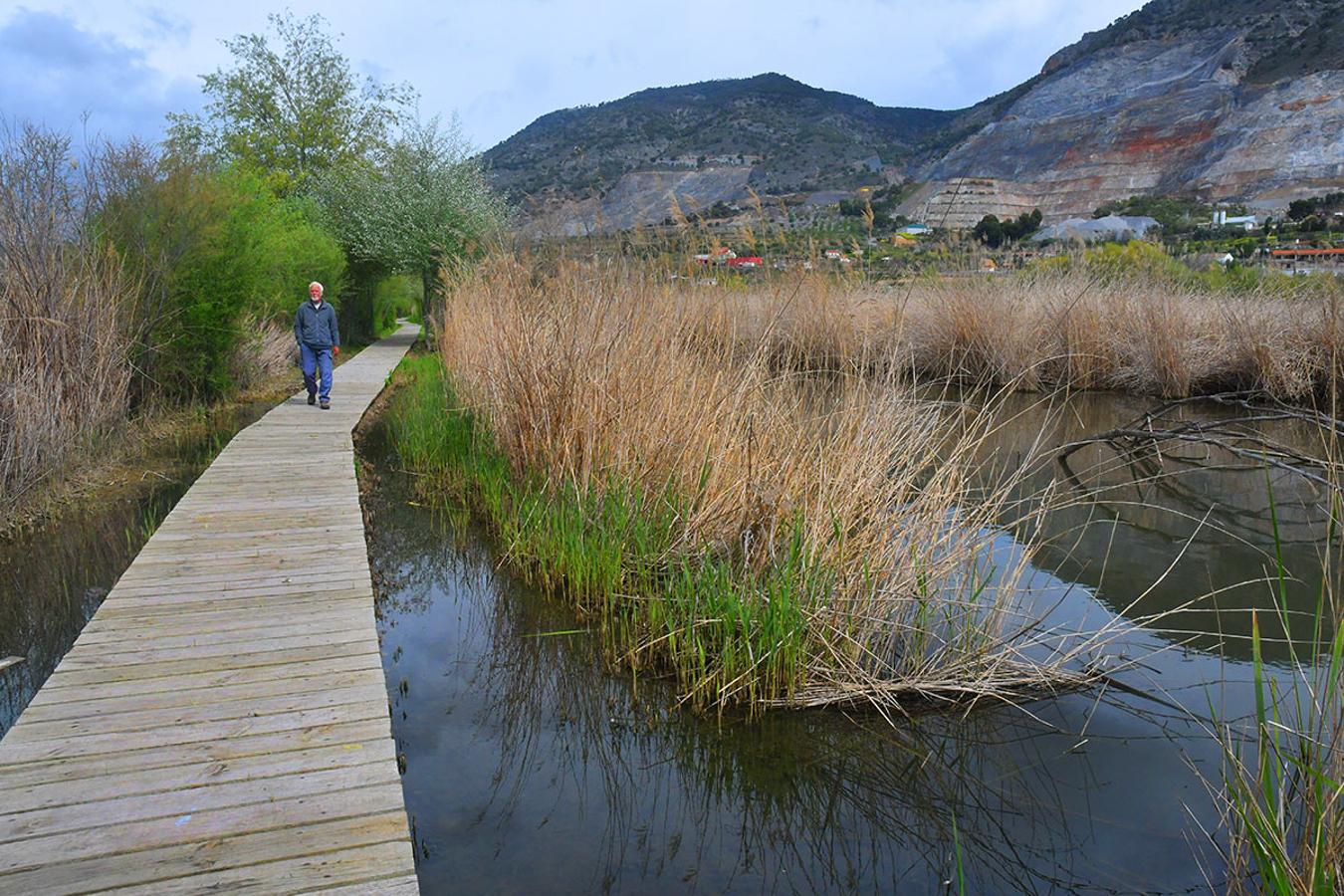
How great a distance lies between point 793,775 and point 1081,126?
265 ft

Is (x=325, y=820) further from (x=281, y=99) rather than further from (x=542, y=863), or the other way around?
(x=281, y=99)

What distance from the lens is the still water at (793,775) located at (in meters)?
2.80

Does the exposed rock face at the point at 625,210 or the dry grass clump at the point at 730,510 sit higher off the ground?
the exposed rock face at the point at 625,210

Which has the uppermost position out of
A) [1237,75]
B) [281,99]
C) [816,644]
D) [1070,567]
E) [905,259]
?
[1237,75]

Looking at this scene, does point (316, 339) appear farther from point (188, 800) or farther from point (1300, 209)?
point (1300, 209)

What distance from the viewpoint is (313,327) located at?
10.4m

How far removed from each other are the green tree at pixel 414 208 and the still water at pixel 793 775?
17041 mm

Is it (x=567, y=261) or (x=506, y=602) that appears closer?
(x=506, y=602)

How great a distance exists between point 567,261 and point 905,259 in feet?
8.29

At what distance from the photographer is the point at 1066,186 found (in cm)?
6631

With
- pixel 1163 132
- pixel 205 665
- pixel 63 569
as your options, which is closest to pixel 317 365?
pixel 63 569

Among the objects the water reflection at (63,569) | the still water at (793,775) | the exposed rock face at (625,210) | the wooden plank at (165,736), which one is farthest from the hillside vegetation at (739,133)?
the wooden plank at (165,736)

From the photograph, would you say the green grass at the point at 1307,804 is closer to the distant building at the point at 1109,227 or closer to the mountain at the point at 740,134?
the distant building at the point at 1109,227

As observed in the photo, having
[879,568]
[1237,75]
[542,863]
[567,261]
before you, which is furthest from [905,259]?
[1237,75]
